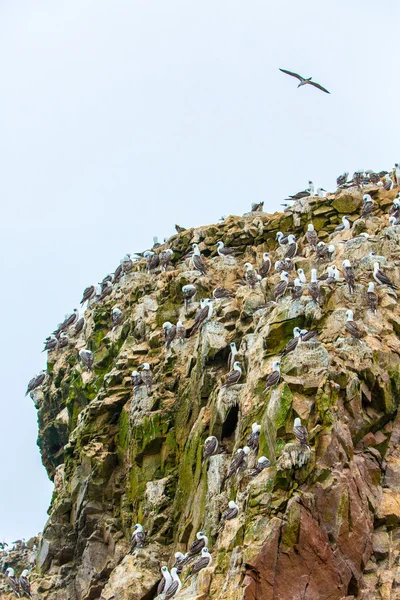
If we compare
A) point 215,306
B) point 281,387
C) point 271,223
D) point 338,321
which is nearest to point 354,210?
point 271,223

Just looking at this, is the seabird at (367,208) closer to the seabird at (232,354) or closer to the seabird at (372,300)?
the seabird at (372,300)

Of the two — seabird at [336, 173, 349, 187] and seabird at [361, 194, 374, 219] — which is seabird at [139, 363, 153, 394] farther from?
seabird at [336, 173, 349, 187]

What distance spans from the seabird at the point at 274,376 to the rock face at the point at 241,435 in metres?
0.28

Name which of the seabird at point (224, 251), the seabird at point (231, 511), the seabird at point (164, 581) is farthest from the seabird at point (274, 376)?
the seabird at point (224, 251)

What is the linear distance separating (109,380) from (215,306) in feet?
16.1

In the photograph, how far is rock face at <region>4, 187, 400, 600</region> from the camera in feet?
96.0

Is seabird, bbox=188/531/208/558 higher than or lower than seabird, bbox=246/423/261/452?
lower

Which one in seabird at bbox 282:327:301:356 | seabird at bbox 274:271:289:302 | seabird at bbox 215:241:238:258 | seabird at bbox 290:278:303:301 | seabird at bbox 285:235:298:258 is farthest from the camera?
seabird at bbox 215:241:238:258

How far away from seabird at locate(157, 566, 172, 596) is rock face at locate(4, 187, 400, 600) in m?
1.30

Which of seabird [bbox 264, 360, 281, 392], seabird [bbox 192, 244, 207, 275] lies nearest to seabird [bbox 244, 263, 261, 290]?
seabird [bbox 192, 244, 207, 275]

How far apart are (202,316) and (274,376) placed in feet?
25.5

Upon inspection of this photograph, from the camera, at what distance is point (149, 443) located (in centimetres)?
3906

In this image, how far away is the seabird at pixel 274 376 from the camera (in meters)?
32.7

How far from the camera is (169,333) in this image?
136 feet
